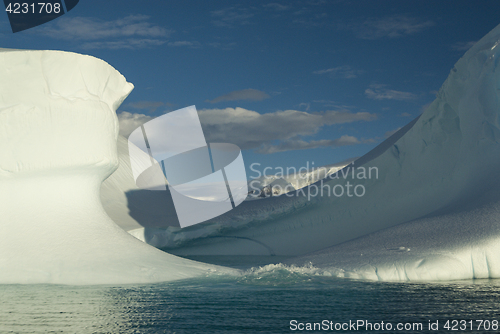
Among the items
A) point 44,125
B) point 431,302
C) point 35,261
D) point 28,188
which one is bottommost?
point 431,302

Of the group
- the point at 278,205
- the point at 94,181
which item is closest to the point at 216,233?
the point at 278,205

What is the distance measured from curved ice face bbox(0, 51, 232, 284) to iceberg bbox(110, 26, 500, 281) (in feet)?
9.87

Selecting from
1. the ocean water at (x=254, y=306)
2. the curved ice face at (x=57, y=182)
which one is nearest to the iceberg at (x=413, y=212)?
the ocean water at (x=254, y=306)

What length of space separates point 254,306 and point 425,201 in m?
7.10

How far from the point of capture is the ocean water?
336 centimetres

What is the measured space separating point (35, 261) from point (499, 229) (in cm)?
670

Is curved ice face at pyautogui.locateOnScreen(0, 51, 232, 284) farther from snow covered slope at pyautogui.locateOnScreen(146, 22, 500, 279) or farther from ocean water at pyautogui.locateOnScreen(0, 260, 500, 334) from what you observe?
snow covered slope at pyautogui.locateOnScreen(146, 22, 500, 279)

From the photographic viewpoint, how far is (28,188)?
6.60m

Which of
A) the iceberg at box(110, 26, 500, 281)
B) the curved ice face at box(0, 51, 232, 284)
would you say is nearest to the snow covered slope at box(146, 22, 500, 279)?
the iceberg at box(110, 26, 500, 281)

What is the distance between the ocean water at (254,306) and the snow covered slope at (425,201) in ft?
3.46

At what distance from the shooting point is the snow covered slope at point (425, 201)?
6.18 metres

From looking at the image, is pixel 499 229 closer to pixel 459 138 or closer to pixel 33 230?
pixel 459 138

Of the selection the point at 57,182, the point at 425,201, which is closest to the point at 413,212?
the point at 425,201

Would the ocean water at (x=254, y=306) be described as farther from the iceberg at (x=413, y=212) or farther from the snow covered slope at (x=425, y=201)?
the snow covered slope at (x=425, y=201)
